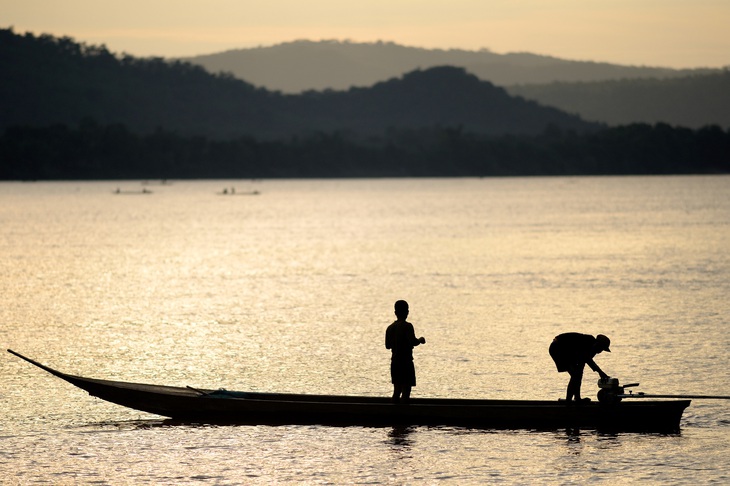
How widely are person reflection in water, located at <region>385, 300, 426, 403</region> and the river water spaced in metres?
0.96

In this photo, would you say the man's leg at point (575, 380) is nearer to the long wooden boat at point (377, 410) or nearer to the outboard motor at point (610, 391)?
the long wooden boat at point (377, 410)

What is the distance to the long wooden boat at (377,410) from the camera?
2339 centimetres

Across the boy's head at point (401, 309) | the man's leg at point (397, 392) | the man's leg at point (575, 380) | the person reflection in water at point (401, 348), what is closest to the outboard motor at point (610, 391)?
the man's leg at point (575, 380)

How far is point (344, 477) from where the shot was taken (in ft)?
68.9

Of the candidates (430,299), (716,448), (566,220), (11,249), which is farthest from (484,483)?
(566,220)

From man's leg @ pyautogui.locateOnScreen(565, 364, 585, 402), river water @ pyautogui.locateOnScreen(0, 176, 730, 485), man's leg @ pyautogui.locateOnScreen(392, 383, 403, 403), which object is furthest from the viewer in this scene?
man's leg @ pyautogui.locateOnScreen(392, 383, 403, 403)

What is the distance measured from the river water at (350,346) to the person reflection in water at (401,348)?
37.7 inches

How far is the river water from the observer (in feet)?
71.9

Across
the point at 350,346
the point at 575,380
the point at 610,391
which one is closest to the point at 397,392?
the point at 575,380

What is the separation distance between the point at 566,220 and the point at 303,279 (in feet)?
277

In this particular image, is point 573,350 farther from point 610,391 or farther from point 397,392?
point 397,392

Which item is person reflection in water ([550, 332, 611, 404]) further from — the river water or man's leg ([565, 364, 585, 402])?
the river water

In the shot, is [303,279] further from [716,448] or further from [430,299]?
[716,448]

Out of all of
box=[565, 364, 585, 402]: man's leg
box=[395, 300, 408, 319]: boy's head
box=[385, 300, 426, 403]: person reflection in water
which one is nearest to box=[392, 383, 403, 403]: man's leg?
box=[385, 300, 426, 403]: person reflection in water
